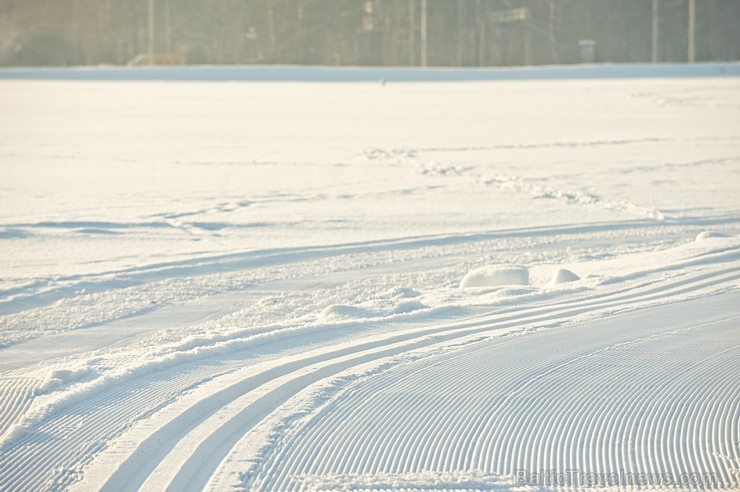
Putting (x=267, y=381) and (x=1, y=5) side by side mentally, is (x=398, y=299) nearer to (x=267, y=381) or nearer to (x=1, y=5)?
(x=267, y=381)

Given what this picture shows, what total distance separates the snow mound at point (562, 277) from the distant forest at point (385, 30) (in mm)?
20577

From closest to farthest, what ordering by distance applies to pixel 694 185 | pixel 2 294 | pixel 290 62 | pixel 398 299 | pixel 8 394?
1. pixel 8 394
2. pixel 398 299
3. pixel 2 294
4. pixel 694 185
5. pixel 290 62

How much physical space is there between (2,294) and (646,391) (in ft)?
14.3

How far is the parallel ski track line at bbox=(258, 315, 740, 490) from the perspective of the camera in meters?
3.72

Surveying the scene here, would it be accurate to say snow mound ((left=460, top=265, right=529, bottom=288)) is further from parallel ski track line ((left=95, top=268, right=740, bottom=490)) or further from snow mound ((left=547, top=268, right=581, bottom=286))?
parallel ski track line ((left=95, top=268, right=740, bottom=490))

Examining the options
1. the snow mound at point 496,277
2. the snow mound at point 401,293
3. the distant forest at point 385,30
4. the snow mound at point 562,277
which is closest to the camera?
the snow mound at point 401,293

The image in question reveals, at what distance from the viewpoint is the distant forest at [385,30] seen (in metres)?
27.0

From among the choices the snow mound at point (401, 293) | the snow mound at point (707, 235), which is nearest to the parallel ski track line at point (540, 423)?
the snow mound at point (401, 293)

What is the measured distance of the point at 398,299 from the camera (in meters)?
6.49

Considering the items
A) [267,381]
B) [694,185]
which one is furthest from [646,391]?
[694,185]

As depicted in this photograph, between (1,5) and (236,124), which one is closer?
(236,124)

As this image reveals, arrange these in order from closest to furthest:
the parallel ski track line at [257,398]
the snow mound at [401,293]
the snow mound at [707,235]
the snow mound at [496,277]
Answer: the parallel ski track line at [257,398]
the snow mound at [401,293]
the snow mound at [496,277]
the snow mound at [707,235]

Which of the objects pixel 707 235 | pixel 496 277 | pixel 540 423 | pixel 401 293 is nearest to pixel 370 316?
pixel 401 293

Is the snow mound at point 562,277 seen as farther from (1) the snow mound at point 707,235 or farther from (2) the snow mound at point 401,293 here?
(1) the snow mound at point 707,235
